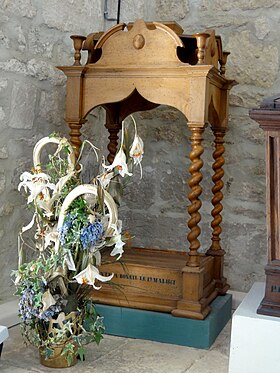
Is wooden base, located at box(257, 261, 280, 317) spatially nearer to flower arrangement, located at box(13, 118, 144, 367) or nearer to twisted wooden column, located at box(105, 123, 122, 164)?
flower arrangement, located at box(13, 118, 144, 367)

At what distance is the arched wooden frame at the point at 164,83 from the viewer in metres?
1.62

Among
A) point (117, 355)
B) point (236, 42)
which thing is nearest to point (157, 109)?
point (236, 42)

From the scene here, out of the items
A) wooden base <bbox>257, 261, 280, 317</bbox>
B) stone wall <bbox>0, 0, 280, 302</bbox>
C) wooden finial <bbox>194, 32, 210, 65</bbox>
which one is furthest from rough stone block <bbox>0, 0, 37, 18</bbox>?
wooden base <bbox>257, 261, 280, 317</bbox>

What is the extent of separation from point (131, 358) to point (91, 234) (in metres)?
0.41

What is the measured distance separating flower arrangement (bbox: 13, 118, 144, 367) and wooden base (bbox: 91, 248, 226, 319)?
0.25 metres

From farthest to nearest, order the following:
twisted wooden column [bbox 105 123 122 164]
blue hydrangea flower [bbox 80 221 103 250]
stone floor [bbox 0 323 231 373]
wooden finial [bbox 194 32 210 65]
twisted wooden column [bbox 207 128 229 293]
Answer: twisted wooden column [bbox 105 123 122 164] < twisted wooden column [bbox 207 128 229 293] < wooden finial [bbox 194 32 210 65] < stone floor [bbox 0 323 231 373] < blue hydrangea flower [bbox 80 221 103 250]

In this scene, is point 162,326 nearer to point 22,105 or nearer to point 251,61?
point 22,105

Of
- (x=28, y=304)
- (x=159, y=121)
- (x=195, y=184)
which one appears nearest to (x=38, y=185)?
(x=28, y=304)

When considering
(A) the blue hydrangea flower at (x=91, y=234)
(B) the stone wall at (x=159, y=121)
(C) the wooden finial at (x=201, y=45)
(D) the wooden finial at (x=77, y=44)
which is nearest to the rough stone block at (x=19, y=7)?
(B) the stone wall at (x=159, y=121)

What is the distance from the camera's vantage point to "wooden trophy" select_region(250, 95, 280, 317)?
55.8 inches

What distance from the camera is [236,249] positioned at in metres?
2.13

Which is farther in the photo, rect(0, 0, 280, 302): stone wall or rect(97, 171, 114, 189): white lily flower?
rect(0, 0, 280, 302): stone wall

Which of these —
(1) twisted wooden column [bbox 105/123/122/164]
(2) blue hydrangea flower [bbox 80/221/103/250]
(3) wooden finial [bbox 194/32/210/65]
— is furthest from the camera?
(1) twisted wooden column [bbox 105/123/122/164]

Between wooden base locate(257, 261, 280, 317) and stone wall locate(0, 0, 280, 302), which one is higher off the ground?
stone wall locate(0, 0, 280, 302)
